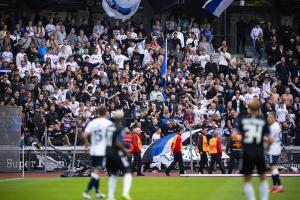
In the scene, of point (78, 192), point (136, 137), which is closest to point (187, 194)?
point (78, 192)

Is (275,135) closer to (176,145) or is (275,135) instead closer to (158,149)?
(176,145)

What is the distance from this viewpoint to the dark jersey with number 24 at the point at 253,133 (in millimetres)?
17500

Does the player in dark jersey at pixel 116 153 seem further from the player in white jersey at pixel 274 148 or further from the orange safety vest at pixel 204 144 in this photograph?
the orange safety vest at pixel 204 144

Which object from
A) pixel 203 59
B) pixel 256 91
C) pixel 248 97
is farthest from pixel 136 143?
pixel 203 59

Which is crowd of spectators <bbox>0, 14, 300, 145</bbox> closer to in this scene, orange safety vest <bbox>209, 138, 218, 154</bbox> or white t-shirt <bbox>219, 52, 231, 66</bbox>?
white t-shirt <bbox>219, 52, 231, 66</bbox>

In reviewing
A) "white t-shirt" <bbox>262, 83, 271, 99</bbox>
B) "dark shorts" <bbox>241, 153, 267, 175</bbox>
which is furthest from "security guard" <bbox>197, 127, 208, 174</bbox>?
"dark shorts" <bbox>241, 153, 267, 175</bbox>

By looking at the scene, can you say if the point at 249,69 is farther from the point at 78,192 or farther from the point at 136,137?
the point at 78,192

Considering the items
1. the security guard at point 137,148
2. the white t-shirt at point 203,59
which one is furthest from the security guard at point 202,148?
the white t-shirt at point 203,59

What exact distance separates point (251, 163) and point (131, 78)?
17656mm

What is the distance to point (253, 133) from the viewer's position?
57.4 ft

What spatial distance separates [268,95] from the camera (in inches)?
1395

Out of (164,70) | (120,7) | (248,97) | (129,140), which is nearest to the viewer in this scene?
(129,140)

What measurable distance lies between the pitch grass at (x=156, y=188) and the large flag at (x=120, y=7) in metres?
10.3

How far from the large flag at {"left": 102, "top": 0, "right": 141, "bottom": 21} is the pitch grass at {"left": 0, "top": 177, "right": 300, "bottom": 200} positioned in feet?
33.9
